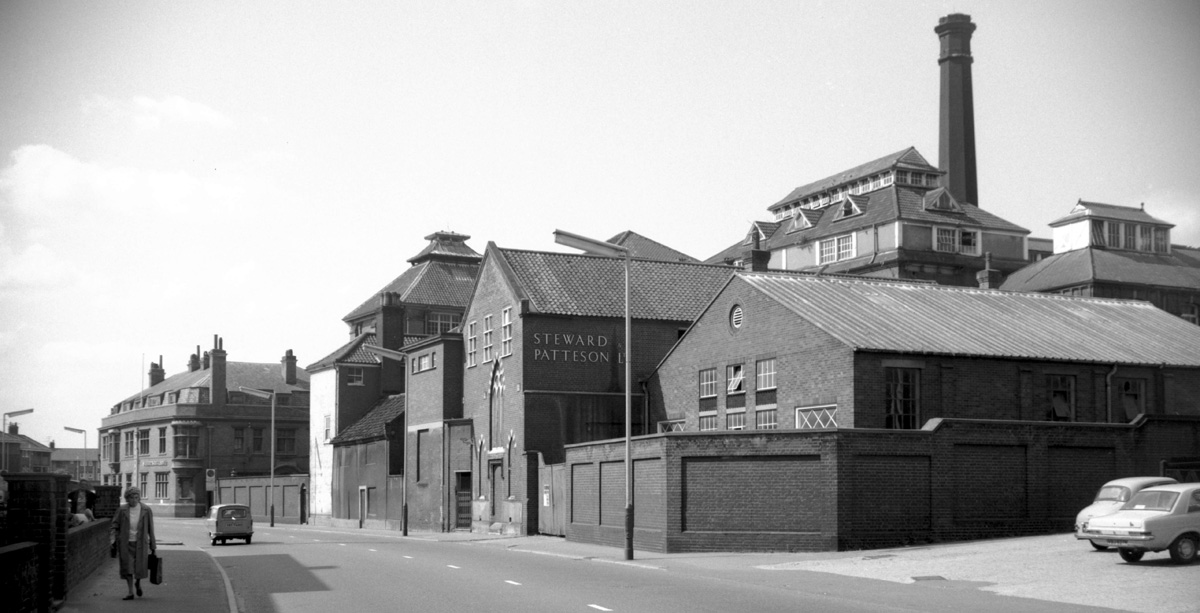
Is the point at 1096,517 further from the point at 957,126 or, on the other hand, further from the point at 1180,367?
the point at 957,126

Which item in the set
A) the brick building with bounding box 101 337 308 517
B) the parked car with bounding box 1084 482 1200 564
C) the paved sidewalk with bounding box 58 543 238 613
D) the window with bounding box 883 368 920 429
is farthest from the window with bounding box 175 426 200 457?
the parked car with bounding box 1084 482 1200 564

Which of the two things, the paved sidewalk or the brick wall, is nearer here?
the paved sidewalk

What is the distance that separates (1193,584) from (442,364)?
41.5 m

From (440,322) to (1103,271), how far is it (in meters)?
43.4

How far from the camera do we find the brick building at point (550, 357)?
51500 millimetres

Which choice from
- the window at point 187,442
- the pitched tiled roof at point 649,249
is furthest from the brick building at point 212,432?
the pitched tiled roof at point 649,249

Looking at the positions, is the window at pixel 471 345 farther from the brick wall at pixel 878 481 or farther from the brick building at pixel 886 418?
the brick wall at pixel 878 481

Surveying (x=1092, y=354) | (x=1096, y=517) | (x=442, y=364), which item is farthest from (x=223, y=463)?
(x=1096, y=517)

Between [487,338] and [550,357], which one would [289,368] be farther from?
[550,357]

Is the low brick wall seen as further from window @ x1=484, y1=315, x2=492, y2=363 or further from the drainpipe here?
the drainpipe

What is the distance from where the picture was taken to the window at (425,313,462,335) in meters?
89.0

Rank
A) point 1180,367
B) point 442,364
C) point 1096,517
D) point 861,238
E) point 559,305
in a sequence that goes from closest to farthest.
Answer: point 1096,517 < point 1180,367 < point 559,305 < point 442,364 < point 861,238

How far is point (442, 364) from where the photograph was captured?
198 ft

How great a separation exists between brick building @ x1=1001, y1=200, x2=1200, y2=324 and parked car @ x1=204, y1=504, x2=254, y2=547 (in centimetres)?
5011
